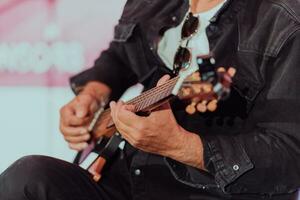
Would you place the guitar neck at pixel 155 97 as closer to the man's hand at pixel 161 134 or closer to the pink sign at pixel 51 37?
the man's hand at pixel 161 134

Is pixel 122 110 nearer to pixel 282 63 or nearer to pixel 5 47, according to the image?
pixel 282 63

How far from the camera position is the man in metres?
0.93

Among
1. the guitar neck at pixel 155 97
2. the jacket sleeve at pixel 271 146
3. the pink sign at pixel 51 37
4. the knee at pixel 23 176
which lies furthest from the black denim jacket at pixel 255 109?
the pink sign at pixel 51 37

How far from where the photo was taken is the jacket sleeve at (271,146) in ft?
3.06

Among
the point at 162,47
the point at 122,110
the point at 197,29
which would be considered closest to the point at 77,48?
the point at 162,47

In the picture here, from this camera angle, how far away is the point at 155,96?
0.91 m

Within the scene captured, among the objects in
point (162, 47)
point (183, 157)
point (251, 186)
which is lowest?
point (251, 186)

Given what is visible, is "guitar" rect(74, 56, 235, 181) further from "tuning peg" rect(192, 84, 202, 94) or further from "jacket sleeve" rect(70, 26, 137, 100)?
"jacket sleeve" rect(70, 26, 137, 100)

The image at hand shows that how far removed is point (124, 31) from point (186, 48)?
0.23 metres

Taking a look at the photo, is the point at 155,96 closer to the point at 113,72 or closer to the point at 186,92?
the point at 186,92

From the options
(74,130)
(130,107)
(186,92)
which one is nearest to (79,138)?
(74,130)

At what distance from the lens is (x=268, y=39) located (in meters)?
0.98

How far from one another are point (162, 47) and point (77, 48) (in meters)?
0.50

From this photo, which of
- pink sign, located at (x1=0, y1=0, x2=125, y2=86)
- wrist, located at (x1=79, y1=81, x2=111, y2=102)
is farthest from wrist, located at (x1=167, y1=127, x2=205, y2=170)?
pink sign, located at (x1=0, y1=0, x2=125, y2=86)
